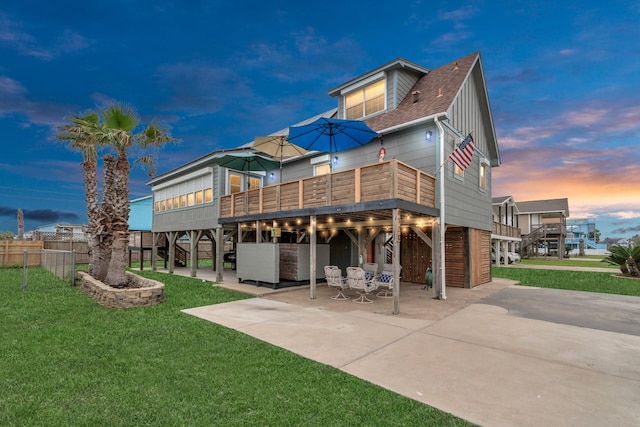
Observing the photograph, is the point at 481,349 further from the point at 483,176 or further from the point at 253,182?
the point at 253,182

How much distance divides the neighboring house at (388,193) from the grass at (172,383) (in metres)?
4.50

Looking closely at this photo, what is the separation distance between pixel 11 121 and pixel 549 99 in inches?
4102

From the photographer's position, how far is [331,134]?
10.7 metres

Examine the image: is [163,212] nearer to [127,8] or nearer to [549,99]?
[127,8]

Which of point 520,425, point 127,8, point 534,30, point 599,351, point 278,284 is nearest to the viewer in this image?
point 520,425

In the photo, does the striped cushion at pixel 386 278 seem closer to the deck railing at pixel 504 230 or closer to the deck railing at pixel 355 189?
the deck railing at pixel 355 189

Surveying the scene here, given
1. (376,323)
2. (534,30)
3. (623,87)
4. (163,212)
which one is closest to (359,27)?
(534,30)

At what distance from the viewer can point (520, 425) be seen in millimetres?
3102

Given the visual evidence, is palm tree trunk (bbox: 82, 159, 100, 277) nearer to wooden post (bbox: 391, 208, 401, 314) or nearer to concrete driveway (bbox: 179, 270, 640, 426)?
concrete driveway (bbox: 179, 270, 640, 426)

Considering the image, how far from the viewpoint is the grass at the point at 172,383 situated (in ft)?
10.5

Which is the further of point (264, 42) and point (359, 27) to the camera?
point (264, 42)

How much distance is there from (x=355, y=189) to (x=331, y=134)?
264cm

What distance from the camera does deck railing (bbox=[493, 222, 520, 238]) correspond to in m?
23.2

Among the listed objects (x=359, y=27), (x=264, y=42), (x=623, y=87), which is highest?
(x=264, y=42)
